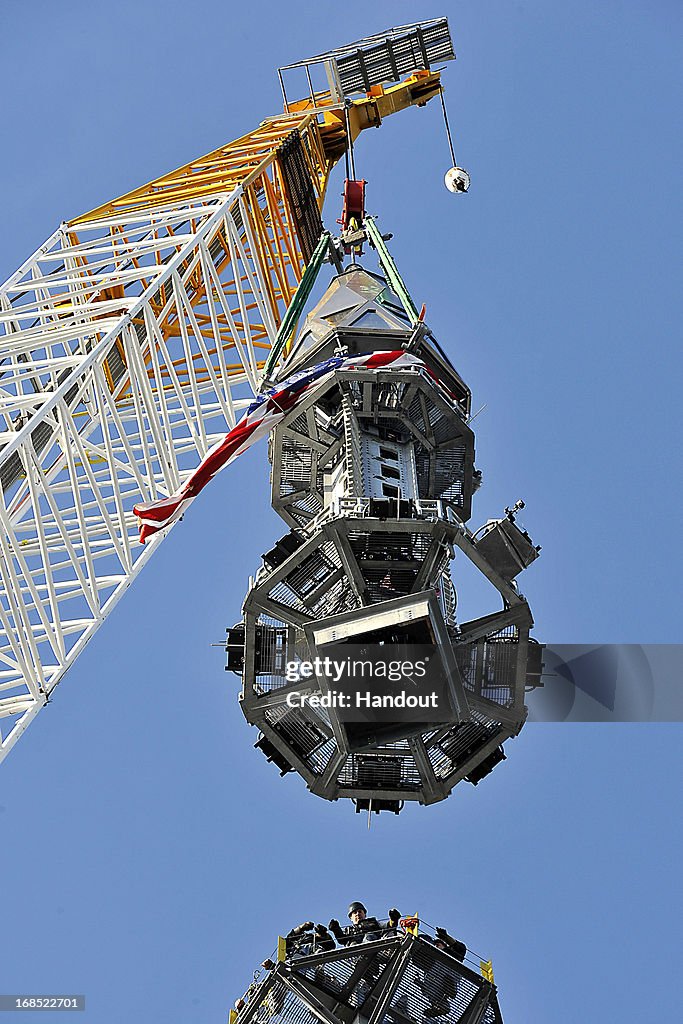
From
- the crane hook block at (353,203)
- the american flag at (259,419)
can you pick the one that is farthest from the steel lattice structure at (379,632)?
the crane hook block at (353,203)

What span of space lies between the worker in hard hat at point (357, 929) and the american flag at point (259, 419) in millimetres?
15286

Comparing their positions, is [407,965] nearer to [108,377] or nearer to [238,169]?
[108,377]

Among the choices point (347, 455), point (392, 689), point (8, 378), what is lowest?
point (392, 689)

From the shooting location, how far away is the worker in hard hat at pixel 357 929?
4672 cm

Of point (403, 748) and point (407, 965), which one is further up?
point (403, 748)

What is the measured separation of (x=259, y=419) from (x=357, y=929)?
17.8 m

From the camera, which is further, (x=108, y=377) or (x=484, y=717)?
(x=108, y=377)

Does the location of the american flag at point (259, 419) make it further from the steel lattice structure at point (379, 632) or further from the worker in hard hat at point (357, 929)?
the worker in hard hat at point (357, 929)

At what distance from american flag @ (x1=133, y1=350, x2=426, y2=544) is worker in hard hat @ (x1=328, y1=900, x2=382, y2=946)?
15.3 metres

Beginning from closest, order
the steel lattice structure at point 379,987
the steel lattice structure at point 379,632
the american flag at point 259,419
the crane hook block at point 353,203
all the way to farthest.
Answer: the steel lattice structure at point 379,632
the american flag at point 259,419
the steel lattice structure at point 379,987
the crane hook block at point 353,203

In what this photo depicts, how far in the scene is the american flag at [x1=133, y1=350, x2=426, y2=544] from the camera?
139 ft

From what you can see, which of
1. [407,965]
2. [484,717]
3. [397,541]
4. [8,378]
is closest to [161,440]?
[8,378]

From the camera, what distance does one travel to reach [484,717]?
1542 inches

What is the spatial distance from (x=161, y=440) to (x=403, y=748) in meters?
13.6
